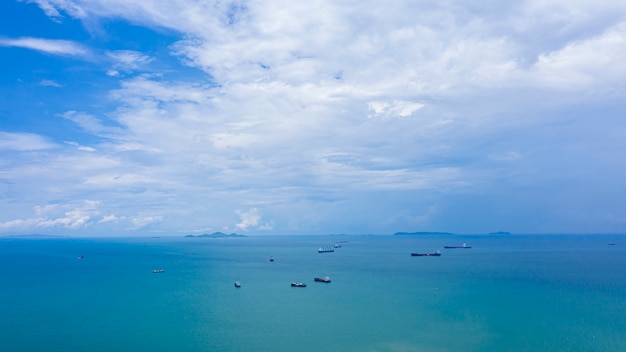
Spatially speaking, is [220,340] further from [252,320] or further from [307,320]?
[307,320]

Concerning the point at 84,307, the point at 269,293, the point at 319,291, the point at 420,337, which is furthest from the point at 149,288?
the point at 420,337

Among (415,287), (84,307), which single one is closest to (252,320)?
(84,307)

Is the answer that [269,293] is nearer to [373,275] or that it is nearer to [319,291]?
[319,291]

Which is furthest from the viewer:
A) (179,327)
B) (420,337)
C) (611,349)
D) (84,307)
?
(84,307)

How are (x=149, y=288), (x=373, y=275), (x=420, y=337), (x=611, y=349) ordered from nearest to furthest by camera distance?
(x=611, y=349) < (x=420, y=337) < (x=149, y=288) < (x=373, y=275)

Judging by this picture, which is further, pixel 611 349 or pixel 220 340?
pixel 220 340

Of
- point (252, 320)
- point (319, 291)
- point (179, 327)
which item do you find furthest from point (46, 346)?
point (319, 291)

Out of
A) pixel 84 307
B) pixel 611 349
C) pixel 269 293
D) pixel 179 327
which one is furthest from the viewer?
pixel 269 293

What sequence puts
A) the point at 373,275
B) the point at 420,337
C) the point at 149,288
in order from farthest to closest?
the point at 373,275 → the point at 149,288 → the point at 420,337

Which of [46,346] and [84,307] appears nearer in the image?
[46,346]
